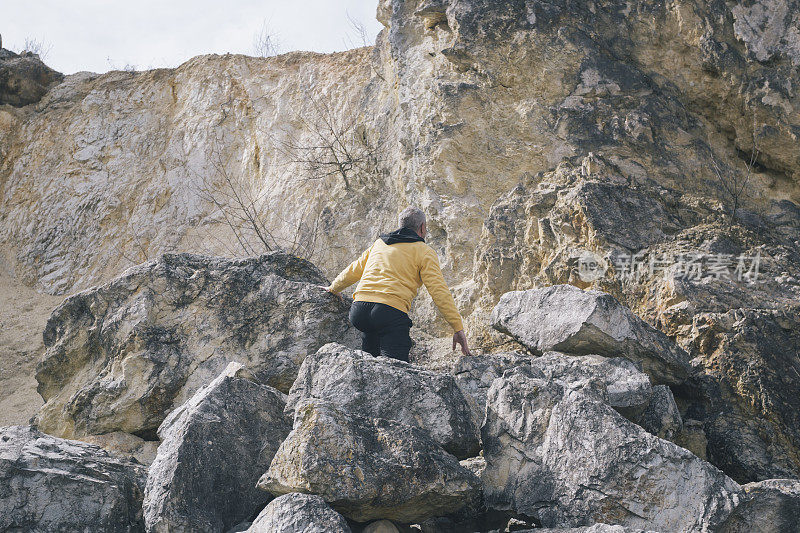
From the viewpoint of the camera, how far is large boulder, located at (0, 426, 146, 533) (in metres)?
3.93

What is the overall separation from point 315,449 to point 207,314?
2.63 meters

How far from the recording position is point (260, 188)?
11.6 meters

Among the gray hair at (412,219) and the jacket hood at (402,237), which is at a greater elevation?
the gray hair at (412,219)

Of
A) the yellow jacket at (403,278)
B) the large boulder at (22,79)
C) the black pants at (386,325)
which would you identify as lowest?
the black pants at (386,325)

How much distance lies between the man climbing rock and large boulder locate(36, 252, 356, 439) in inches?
23.7

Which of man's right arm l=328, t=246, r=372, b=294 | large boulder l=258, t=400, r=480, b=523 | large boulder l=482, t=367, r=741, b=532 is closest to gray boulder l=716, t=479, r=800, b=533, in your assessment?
large boulder l=482, t=367, r=741, b=532

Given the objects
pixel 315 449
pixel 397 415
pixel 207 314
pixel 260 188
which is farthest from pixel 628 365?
pixel 260 188

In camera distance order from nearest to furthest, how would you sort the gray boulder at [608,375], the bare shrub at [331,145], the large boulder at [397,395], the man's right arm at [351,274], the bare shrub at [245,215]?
the large boulder at [397,395]
the gray boulder at [608,375]
the man's right arm at [351,274]
the bare shrub at [245,215]
the bare shrub at [331,145]

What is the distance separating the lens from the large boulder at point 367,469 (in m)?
3.63

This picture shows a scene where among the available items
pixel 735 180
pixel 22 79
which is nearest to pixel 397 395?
pixel 735 180

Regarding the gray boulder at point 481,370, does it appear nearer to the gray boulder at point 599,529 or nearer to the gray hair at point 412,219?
the gray hair at point 412,219

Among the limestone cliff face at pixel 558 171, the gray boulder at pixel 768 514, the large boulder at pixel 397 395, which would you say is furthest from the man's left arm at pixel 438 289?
the gray boulder at pixel 768 514

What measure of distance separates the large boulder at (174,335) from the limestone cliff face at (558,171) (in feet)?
5.78

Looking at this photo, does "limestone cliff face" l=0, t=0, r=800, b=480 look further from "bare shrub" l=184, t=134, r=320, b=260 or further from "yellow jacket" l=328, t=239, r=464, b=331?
"yellow jacket" l=328, t=239, r=464, b=331
